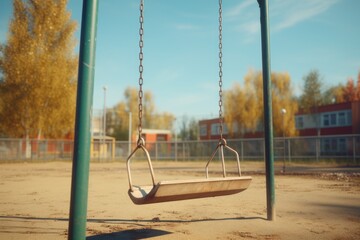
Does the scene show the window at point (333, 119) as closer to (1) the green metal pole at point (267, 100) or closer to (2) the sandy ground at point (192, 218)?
(2) the sandy ground at point (192, 218)

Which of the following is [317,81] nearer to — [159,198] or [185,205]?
[185,205]

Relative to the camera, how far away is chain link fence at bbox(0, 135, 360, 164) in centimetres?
A: 2128

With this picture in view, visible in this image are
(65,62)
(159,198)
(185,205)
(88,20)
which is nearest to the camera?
(88,20)

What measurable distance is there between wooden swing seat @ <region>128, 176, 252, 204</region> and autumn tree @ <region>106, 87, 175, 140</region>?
52407 millimetres

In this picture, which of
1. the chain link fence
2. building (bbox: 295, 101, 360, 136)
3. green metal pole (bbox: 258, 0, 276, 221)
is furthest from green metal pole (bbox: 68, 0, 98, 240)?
building (bbox: 295, 101, 360, 136)

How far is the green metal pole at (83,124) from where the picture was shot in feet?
9.04

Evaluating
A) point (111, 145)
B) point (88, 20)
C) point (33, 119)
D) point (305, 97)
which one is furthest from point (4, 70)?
point (305, 97)

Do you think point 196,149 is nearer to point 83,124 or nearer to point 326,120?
point 326,120

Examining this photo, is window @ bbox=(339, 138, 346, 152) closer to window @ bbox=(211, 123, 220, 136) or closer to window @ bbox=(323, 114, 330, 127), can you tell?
window @ bbox=(323, 114, 330, 127)

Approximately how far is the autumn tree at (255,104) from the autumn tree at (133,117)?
21.4 metres

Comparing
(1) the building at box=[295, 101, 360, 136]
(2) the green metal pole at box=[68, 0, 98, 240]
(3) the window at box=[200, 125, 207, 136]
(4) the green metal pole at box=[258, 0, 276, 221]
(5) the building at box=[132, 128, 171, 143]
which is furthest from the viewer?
(3) the window at box=[200, 125, 207, 136]

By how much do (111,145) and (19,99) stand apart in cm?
916

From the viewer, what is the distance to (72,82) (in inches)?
1136

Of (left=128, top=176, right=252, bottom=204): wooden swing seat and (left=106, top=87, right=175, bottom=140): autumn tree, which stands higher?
(left=106, top=87, right=175, bottom=140): autumn tree
